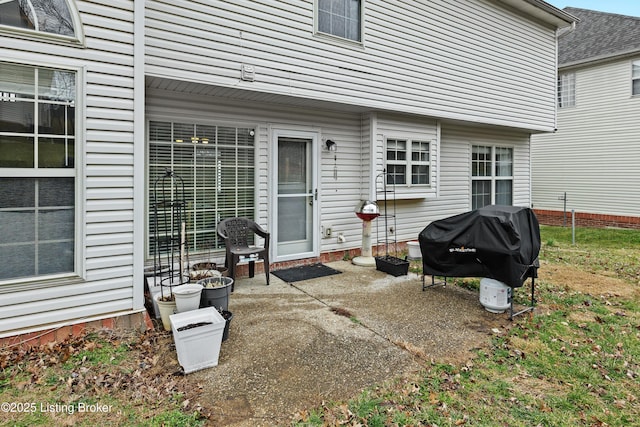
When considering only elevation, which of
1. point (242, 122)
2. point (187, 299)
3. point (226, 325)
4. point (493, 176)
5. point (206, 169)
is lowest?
point (226, 325)

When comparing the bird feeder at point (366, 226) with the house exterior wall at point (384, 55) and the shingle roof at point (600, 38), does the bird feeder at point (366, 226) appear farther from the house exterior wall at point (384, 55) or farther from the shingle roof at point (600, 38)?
the shingle roof at point (600, 38)

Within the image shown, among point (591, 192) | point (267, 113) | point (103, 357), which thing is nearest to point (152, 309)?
point (103, 357)

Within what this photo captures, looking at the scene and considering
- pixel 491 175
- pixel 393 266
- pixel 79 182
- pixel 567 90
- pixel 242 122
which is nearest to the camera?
pixel 79 182

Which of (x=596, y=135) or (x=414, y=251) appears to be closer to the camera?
(x=414, y=251)

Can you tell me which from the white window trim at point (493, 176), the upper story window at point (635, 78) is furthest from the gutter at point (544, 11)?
Answer: the upper story window at point (635, 78)

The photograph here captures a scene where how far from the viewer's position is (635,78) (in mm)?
11695

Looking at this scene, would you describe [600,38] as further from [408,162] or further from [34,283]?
[34,283]

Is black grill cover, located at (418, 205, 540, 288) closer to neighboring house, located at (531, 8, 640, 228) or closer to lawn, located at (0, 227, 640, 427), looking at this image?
lawn, located at (0, 227, 640, 427)

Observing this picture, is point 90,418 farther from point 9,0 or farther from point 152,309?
point 9,0

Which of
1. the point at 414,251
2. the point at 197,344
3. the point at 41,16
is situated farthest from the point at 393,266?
the point at 41,16

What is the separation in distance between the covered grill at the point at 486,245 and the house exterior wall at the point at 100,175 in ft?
10.8

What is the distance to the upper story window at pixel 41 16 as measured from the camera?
296cm

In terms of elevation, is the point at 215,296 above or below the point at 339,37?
below

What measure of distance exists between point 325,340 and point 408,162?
462cm
